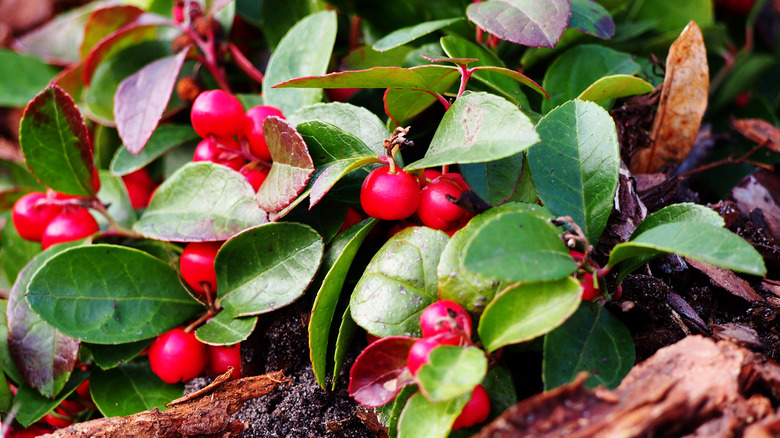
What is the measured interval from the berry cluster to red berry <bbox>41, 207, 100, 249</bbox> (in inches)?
14.0

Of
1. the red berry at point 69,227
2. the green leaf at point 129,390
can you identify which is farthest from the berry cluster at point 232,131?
the green leaf at point 129,390

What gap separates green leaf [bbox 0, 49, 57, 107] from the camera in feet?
5.64

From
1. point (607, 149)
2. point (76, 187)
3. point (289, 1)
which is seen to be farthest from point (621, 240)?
point (76, 187)

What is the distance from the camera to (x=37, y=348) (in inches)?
47.4

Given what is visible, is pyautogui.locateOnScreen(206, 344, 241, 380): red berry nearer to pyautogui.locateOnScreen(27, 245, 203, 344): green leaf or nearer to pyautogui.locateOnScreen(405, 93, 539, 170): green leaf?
pyautogui.locateOnScreen(27, 245, 203, 344): green leaf

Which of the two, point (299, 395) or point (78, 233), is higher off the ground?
point (78, 233)

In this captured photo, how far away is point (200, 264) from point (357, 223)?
0.33m

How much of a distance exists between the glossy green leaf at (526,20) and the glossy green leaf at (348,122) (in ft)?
0.92

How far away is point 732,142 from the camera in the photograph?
1603 mm

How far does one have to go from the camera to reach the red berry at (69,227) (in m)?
1.33

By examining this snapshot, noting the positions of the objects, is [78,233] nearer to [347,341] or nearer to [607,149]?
[347,341]

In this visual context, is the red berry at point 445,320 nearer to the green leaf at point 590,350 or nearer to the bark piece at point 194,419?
the green leaf at point 590,350

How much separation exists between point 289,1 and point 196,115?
537 mm

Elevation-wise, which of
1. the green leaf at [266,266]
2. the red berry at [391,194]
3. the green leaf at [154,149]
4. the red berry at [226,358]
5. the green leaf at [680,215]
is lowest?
the red berry at [226,358]
